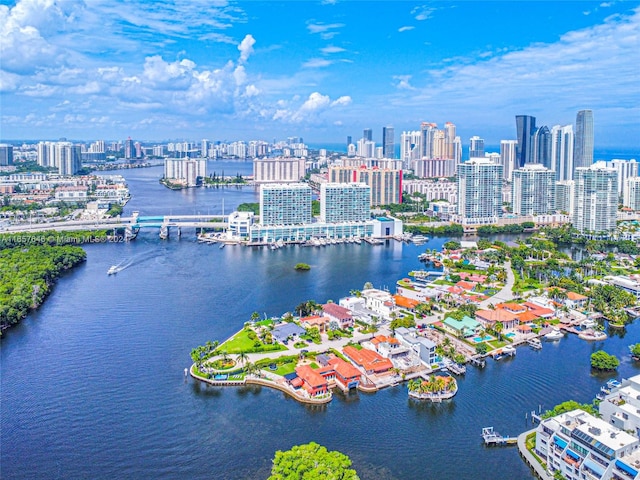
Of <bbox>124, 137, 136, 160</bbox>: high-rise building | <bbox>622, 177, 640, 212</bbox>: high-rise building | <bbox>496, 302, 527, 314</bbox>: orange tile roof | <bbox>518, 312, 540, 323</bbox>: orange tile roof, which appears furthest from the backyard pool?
<bbox>124, 137, 136, 160</bbox>: high-rise building

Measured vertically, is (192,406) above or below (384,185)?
below

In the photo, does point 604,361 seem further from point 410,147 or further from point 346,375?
point 410,147

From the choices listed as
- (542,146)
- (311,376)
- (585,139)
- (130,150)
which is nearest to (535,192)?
(585,139)

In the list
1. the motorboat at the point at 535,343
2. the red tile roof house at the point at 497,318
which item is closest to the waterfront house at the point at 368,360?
the red tile roof house at the point at 497,318

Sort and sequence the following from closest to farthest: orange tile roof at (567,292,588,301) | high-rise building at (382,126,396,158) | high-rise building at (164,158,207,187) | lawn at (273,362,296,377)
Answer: lawn at (273,362,296,377)
orange tile roof at (567,292,588,301)
high-rise building at (164,158,207,187)
high-rise building at (382,126,396,158)

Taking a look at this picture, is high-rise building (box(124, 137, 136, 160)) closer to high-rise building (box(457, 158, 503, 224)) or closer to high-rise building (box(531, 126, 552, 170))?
high-rise building (box(531, 126, 552, 170))

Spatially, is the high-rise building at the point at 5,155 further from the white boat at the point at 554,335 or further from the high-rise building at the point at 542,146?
the white boat at the point at 554,335
